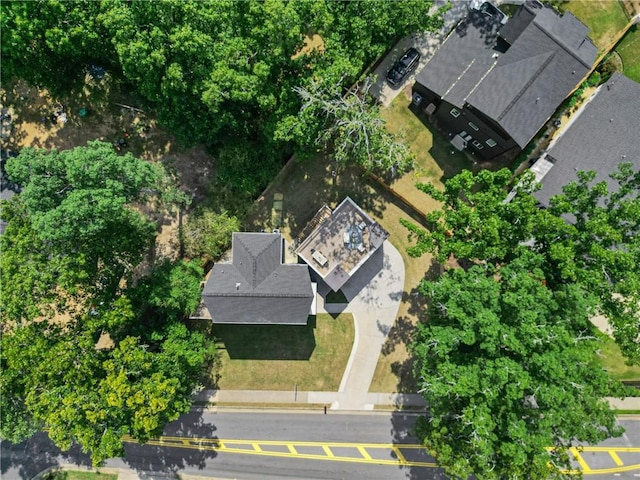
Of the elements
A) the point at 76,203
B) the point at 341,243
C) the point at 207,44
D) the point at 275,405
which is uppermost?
the point at 207,44

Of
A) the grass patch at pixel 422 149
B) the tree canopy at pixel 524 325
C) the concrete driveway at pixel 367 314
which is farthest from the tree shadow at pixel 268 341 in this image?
the grass patch at pixel 422 149

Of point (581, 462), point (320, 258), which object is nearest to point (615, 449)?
point (581, 462)

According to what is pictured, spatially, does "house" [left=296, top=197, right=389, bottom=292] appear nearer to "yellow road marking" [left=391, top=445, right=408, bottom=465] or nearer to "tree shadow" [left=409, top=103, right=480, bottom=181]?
"tree shadow" [left=409, top=103, right=480, bottom=181]

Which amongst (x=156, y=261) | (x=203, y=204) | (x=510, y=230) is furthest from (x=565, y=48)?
(x=156, y=261)

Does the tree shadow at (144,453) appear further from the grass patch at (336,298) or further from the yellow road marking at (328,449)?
the grass patch at (336,298)

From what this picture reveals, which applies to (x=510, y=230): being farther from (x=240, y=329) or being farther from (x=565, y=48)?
(x=240, y=329)

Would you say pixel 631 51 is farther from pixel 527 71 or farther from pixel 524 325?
pixel 524 325
